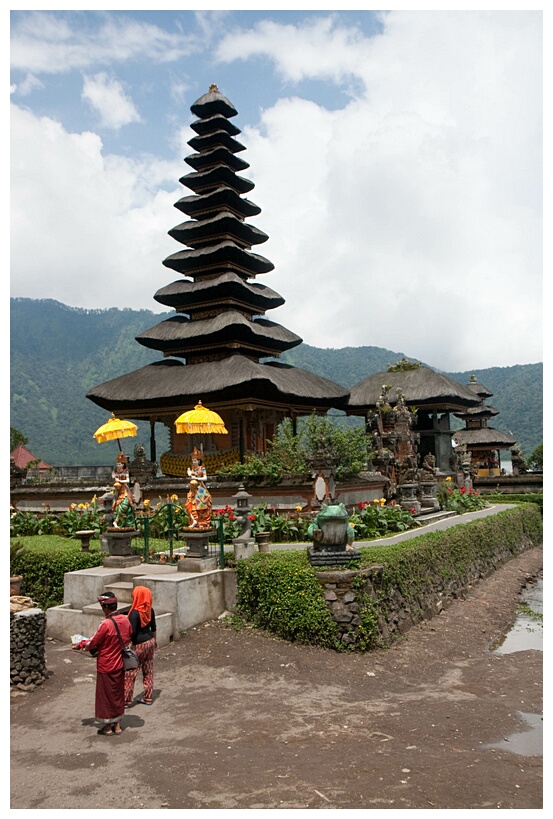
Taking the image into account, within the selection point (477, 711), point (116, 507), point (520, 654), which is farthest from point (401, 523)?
point (477, 711)

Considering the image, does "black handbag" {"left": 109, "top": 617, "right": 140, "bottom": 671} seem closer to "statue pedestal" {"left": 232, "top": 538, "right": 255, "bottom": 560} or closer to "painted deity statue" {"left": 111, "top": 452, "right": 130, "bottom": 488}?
"statue pedestal" {"left": 232, "top": 538, "right": 255, "bottom": 560}

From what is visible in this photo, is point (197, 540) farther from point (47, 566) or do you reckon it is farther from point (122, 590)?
point (47, 566)

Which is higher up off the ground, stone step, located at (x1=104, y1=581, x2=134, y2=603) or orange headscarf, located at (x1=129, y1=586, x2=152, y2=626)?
orange headscarf, located at (x1=129, y1=586, x2=152, y2=626)

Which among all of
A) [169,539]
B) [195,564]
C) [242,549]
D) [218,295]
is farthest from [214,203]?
[195,564]

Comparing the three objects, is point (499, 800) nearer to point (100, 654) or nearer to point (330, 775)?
point (330, 775)

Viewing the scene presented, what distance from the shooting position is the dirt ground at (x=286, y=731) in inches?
218

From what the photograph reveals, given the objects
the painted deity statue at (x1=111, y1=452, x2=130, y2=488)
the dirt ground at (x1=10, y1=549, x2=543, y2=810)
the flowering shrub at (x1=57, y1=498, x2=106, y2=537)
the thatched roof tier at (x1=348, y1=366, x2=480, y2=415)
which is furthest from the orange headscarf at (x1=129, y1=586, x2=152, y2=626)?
the thatched roof tier at (x1=348, y1=366, x2=480, y2=415)

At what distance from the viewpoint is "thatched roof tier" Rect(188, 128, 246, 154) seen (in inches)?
1098

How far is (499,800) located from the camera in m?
5.33

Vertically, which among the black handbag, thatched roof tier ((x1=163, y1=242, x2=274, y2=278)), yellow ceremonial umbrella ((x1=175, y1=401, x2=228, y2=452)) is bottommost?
the black handbag

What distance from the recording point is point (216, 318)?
25141 mm

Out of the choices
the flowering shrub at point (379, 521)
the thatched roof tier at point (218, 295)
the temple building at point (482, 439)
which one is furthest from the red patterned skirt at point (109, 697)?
the temple building at point (482, 439)

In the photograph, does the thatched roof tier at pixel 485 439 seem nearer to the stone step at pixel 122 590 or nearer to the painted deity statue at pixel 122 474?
the painted deity statue at pixel 122 474

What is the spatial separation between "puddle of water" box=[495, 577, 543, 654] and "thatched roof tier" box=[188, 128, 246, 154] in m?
22.0
